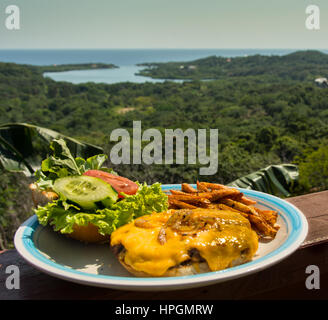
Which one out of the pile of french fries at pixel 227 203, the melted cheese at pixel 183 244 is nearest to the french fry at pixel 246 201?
the pile of french fries at pixel 227 203

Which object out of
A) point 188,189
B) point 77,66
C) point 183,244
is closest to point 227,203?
point 188,189

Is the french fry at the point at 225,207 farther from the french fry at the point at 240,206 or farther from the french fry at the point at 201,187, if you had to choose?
the french fry at the point at 201,187

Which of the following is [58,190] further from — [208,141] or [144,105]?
[144,105]

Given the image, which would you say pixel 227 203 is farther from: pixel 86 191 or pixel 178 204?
pixel 86 191

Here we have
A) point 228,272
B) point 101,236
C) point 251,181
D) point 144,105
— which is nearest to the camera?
point 228,272

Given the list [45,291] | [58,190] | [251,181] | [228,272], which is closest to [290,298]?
[228,272]

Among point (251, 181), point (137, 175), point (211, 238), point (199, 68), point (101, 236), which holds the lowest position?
point (137, 175)
